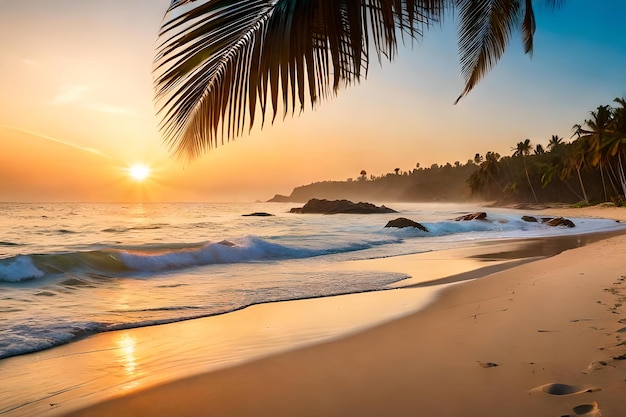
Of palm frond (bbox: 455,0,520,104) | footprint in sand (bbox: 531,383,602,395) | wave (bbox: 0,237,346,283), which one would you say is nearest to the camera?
footprint in sand (bbox: 531,383,602,395)

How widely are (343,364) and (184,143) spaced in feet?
6.57

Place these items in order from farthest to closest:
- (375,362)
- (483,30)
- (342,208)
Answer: (342,208), (483,30), (375,362)

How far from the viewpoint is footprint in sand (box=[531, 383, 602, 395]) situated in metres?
2.59

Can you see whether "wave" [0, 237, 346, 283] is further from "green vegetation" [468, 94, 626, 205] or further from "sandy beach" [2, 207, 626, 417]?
"green vegetation" [468, 94, 626, 205]

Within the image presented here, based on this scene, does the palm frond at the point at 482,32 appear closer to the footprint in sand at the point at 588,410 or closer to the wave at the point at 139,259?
the footprint in sand at the point at 588,410

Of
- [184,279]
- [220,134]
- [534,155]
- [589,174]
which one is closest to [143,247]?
[184,279]

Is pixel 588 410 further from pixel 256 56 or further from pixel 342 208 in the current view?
pixel 342 208

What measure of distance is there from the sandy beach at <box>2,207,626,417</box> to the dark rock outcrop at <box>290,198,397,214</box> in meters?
49.1

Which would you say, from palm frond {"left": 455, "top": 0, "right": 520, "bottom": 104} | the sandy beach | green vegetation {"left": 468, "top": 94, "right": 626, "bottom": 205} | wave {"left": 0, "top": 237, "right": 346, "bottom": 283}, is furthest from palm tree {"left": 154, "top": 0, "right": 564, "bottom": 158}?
green vegetation {"left": 468, "top": 94, "right": 626, "bottom": 205}

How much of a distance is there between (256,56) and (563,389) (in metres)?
2.54

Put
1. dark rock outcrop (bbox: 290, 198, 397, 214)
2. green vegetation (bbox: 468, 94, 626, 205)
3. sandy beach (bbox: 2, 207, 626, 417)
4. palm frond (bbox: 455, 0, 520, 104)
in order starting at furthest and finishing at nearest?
dark rock outcrop (bbox: 290, 198, 397, 214)
green vegetation (bbox: 468, 94, 626, 205)
palm frond (bbox: 455, 0, 520, 104)
sandy beach (bbox: 2, 207, 626, 417)

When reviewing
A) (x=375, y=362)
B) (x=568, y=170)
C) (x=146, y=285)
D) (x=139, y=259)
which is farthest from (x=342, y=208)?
(x=375, y=362)

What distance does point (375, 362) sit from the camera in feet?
11.7

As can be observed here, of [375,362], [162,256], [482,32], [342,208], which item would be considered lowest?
[375,362]
